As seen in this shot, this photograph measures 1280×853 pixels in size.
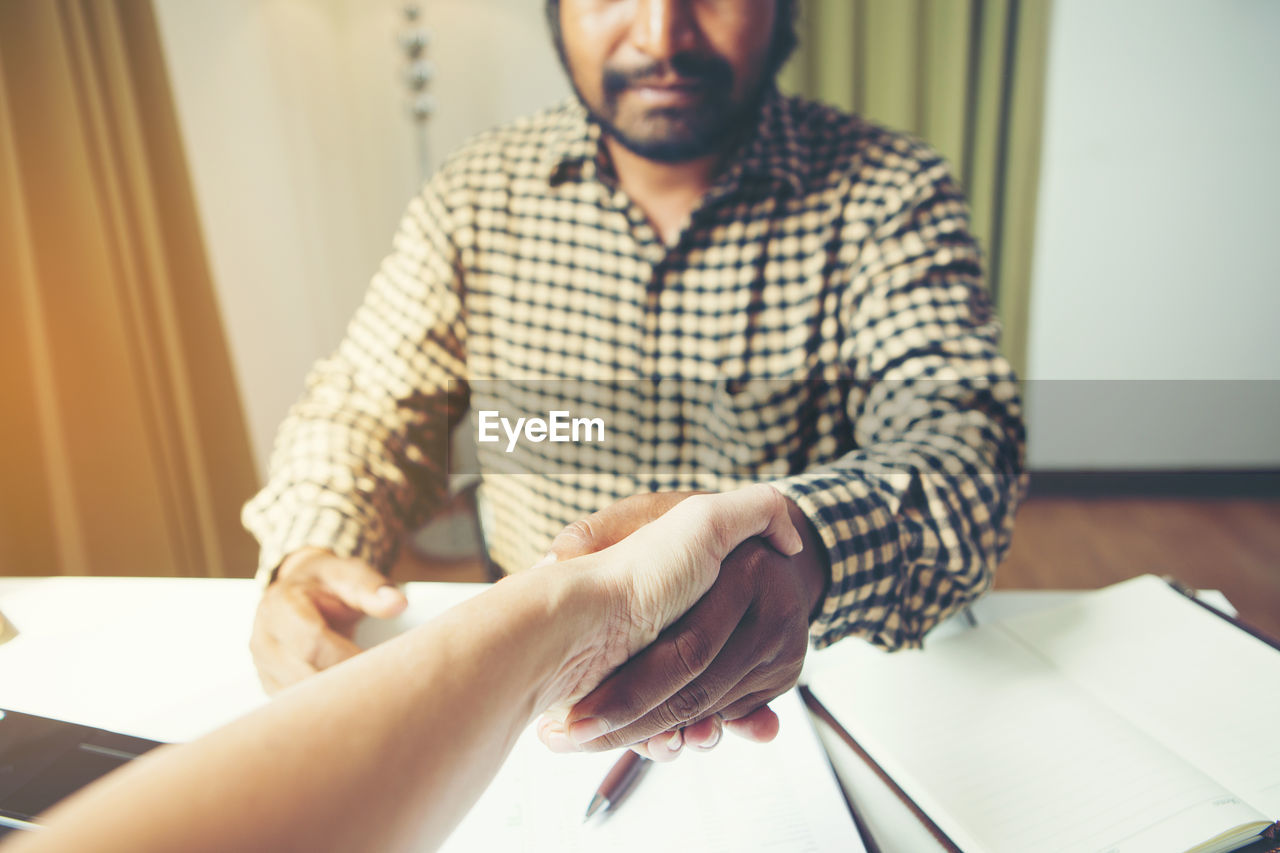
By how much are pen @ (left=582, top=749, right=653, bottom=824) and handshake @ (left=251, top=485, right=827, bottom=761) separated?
0.08 feet

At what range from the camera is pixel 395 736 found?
9.1 inches

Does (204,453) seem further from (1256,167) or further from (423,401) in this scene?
(1256,167)

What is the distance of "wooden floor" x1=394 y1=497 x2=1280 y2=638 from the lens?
1709 mm

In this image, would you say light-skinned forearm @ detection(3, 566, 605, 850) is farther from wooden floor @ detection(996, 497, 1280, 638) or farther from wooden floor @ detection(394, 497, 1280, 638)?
wooden floor @ detection(996, 497, 1280, 638)

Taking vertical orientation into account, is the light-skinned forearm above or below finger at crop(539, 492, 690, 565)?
above

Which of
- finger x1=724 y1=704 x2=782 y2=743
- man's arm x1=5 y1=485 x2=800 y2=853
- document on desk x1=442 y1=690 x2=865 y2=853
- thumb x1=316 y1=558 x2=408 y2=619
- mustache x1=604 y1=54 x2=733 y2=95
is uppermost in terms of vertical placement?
mustache x1=604 y1=54 x2=733 y2=95

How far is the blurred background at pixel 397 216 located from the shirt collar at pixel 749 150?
81 cm

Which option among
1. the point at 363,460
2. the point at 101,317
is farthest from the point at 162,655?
the point at 101,317

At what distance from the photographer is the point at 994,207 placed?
6.41 feet

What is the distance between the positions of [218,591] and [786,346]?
636 mm

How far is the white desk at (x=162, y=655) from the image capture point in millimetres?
469

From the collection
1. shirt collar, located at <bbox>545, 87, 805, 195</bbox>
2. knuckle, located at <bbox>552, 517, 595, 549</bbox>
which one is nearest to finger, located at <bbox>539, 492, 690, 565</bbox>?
knuckle, located at <bbox>552, 517, 595, 549</bbox>

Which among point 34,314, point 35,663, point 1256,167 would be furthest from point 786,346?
point 1256,167

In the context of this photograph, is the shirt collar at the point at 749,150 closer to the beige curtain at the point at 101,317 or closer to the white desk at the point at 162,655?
the white desk at the point at 162,655
